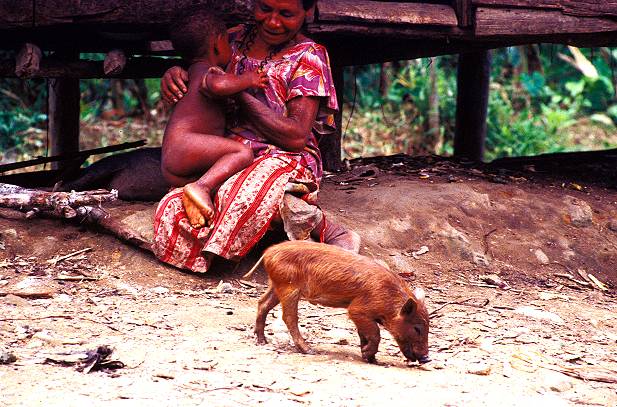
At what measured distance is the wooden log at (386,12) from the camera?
6.73 metres

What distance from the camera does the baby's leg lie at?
5617 millimetres

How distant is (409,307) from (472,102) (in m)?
5.85

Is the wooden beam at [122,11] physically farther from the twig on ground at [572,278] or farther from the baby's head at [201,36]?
the twig on ground at [572,278]

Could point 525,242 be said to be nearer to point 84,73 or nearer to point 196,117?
point 196,117

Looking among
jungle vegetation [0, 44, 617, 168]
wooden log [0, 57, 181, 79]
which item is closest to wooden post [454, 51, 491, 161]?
jungle vegetation [0, 44, 617, 168]

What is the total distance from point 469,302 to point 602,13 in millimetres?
2727

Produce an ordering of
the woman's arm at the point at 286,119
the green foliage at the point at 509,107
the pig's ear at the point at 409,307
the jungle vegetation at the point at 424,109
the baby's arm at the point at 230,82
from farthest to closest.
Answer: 1. the green foliage at the point at 509,107
2. the jungle vegetation at the point at 424,109
3. the woman's arm at the point at 286,119
4. the baby's arm at the point at 230,82
5. the pig's ear at the point at 409,307

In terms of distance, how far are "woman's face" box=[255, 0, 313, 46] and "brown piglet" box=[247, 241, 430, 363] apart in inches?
71.8

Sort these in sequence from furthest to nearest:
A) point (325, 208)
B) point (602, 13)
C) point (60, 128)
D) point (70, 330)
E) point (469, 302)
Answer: point (60, 128) → point (602, 13) → point (325, 208) → point (469, 302) → point (70, 330)

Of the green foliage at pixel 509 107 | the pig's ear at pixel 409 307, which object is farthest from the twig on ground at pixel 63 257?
the green foliage at pixel 509 107

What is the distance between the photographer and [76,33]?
725 centimetres

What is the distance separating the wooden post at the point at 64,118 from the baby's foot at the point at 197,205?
379 centimetres

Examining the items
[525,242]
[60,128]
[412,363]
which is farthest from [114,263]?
[60,128]

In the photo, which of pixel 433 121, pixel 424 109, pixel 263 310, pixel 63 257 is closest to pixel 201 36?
pixel 63 257
